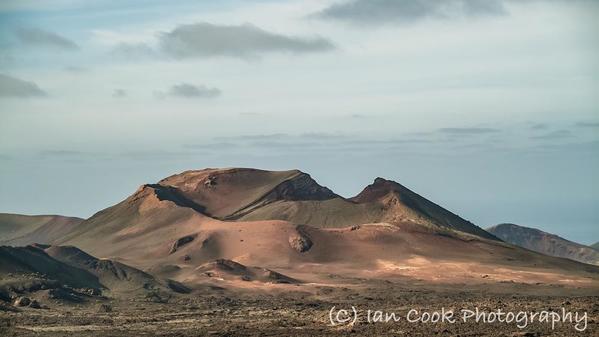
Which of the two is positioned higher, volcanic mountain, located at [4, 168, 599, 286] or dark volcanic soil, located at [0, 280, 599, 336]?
volcanic mountain, located at [4, 168, 599, 286]

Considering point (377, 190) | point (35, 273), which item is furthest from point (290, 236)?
point (35, 273)

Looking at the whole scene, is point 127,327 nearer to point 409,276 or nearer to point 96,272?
point 96,272

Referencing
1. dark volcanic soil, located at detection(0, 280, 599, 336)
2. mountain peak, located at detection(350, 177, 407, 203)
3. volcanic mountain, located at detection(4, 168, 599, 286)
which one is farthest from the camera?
mountain peak, located at detection(350, 177, 407, 203)

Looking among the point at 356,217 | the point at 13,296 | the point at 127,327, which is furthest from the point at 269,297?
the point at 356,217

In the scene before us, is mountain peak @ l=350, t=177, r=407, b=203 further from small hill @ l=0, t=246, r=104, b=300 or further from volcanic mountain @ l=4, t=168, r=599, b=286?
small hill @ l=0, t=246, r=104, b=300

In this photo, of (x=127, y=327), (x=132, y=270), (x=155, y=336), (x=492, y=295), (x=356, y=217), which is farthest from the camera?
(x=356, y=217)

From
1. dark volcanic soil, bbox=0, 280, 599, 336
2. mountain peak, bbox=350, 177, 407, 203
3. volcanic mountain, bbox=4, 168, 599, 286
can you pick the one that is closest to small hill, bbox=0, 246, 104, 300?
dark volcanic soil, bbox=0, 280, 599, 336

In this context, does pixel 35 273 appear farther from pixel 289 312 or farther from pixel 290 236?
pixel 290 236

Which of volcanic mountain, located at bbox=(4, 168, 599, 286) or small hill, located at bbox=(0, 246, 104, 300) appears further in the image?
volcanic mountain, located at bbox=(4, 168, 599, 286)
